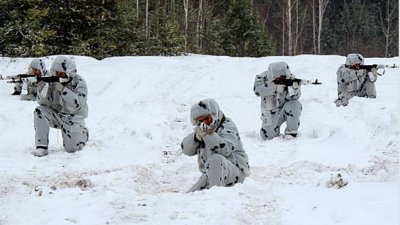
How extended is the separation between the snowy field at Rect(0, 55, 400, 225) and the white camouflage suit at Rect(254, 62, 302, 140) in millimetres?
261

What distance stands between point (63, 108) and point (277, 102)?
3.36 metres

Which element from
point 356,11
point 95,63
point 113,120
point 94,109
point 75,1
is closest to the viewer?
point 113,120

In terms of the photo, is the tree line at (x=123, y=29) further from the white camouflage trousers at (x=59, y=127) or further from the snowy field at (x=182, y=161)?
the white camouflage trousers at (x=59, y=127)

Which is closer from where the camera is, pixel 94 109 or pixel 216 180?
pixel 216 180

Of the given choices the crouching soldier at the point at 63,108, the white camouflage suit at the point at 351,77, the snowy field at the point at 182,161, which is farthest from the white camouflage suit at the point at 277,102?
the crouching soldier at the point at 63,108

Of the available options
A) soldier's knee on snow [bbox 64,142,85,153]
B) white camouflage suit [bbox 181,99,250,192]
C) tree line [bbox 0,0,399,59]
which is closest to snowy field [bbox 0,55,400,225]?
soldier's knee on snow [bbox 64,142,85,153]

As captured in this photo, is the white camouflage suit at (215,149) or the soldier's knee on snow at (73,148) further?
the soldier's knee on snow at (73,148)

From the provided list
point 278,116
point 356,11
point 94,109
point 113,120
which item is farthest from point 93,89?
point 356,11

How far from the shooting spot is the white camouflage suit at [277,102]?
938cm

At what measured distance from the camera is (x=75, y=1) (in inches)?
838

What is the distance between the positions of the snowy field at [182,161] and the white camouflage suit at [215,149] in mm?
254

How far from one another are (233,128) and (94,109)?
6081mm

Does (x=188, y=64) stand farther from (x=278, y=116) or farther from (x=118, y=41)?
(x=278, y=116)

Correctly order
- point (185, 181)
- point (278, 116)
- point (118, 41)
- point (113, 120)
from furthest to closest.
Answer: point (118, 41) → point (113, 120) → point (278, 116) → point (185, 181)
